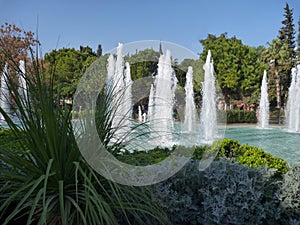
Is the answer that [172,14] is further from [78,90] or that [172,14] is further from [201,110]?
[201,110]

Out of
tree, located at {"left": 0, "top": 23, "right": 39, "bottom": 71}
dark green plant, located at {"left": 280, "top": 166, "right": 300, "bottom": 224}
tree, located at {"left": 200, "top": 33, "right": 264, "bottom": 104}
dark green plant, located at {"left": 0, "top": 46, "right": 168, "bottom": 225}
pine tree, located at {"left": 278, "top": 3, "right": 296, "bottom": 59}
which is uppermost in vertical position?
pine tree, located at {"left": 278, "top": 3, "right": 296, "bottom": 59}

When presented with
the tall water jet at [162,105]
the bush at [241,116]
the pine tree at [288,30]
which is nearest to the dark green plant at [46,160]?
the tall water jet at [162,105]

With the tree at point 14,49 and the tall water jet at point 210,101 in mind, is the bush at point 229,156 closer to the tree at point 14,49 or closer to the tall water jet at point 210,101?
the tall water jet at point 210,101

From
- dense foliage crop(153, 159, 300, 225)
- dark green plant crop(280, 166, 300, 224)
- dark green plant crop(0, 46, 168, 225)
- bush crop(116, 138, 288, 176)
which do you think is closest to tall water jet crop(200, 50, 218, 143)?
bush crop(116, 138, 288, 176)

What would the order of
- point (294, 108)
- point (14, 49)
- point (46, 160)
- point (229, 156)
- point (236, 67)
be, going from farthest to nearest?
1. point (236, 67)
2. point (294, 108)
3. point (229, 156)
4. point (14, 49)
5. point (46, 160)

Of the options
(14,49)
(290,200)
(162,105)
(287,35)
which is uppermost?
(287,35)

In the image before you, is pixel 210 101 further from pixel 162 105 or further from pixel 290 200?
pixel 290 200

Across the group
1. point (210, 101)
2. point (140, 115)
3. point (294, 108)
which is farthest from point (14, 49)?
point (294, 108)

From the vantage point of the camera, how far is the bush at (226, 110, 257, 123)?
20.5 m

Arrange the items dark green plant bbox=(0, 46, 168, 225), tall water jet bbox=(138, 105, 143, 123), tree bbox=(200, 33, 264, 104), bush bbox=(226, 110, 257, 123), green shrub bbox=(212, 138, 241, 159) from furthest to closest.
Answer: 1. tree bbox=(200, 33, 264, 104)
2. bush bbox=(226, 110, 257, 123)
3. green shrub bbox=(212, 138, 241, 159)
4. tall water jet bbox=(138, 105, 143, 123)
5. dark green plant bbox=(0, 46, 168, 225)

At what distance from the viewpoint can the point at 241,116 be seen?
830 inches

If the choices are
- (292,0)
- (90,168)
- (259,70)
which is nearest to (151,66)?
(90,168)

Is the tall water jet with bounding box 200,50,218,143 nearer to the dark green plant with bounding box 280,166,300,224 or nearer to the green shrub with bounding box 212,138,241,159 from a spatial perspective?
the green shrub with bounding box 212,138,241,159

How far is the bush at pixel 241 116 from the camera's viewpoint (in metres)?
20.5
